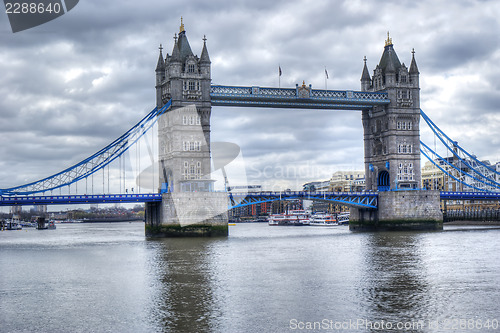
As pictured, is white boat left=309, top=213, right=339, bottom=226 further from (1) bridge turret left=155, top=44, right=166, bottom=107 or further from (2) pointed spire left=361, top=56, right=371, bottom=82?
(1) bridge turret left=155, top=44, right=166, bottom=107

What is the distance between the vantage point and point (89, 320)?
21.7 m

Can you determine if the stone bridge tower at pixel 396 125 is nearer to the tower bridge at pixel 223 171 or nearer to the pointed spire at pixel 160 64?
the tower bridge at pixel 223 171

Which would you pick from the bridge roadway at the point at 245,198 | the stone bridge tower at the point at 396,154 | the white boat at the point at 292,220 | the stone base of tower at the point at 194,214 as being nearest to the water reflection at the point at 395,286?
the stone base of tower at the point at 194,214

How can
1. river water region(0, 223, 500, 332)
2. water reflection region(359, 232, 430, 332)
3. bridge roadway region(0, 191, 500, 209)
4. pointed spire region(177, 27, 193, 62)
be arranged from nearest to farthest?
river water region(0, 223, 500, 332) → water reflection region(359, 232, 430, 332) → bridge roadway region(0, 191, 500, 209) → pointed spire region(177, 27, 193, 62)

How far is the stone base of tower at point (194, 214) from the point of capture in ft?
207

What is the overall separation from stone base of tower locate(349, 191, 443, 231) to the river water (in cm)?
2970

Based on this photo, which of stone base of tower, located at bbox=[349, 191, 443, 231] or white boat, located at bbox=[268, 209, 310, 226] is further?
white boat, located at bbox=[268, 209, 310, 226]

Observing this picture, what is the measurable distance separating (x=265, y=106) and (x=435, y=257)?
117 ft

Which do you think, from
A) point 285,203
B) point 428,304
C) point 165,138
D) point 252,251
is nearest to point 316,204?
point 285,203

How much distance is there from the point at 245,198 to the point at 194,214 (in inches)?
317

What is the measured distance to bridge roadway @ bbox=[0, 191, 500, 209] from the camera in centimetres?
6137

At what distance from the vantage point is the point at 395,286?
27.8 metres

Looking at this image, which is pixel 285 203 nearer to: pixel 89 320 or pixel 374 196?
pixel 374 196

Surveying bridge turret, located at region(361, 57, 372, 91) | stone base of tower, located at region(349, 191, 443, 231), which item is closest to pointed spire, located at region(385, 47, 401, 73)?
bridge turret, located at region(361, 57, 372, 91)
